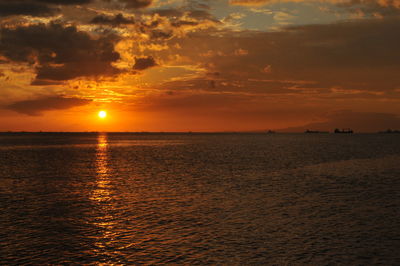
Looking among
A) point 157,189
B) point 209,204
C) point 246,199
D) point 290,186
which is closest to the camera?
point 209,204

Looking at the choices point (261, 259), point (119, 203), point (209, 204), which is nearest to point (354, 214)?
point (209, 204)

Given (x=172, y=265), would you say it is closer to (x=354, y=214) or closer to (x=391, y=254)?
(x=391, y=254)

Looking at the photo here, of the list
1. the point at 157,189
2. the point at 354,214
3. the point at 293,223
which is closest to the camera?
the point at 293,223

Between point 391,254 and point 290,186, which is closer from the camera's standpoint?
point 391,254

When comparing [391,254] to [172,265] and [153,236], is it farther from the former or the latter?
[153,236]

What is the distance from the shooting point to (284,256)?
21078 mm

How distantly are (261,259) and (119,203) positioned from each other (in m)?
19.5

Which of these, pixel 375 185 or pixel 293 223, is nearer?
pixel 293 223

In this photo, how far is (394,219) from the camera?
2981cm

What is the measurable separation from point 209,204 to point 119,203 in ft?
28.4

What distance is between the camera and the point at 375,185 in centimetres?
4956

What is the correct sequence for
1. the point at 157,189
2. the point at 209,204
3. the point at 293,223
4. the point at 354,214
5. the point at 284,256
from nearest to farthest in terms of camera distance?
the point at 284,256
the point at 293,223
the point at 354,214
the point at 209,204
the point at 157,189

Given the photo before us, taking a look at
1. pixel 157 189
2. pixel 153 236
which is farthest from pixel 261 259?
pixel 157 189

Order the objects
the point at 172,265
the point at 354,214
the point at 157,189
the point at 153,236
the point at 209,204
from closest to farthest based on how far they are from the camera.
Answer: the point at 172,265, the point at 153,236, the point at 354,214, the point at 209,204, the point at 157,189
